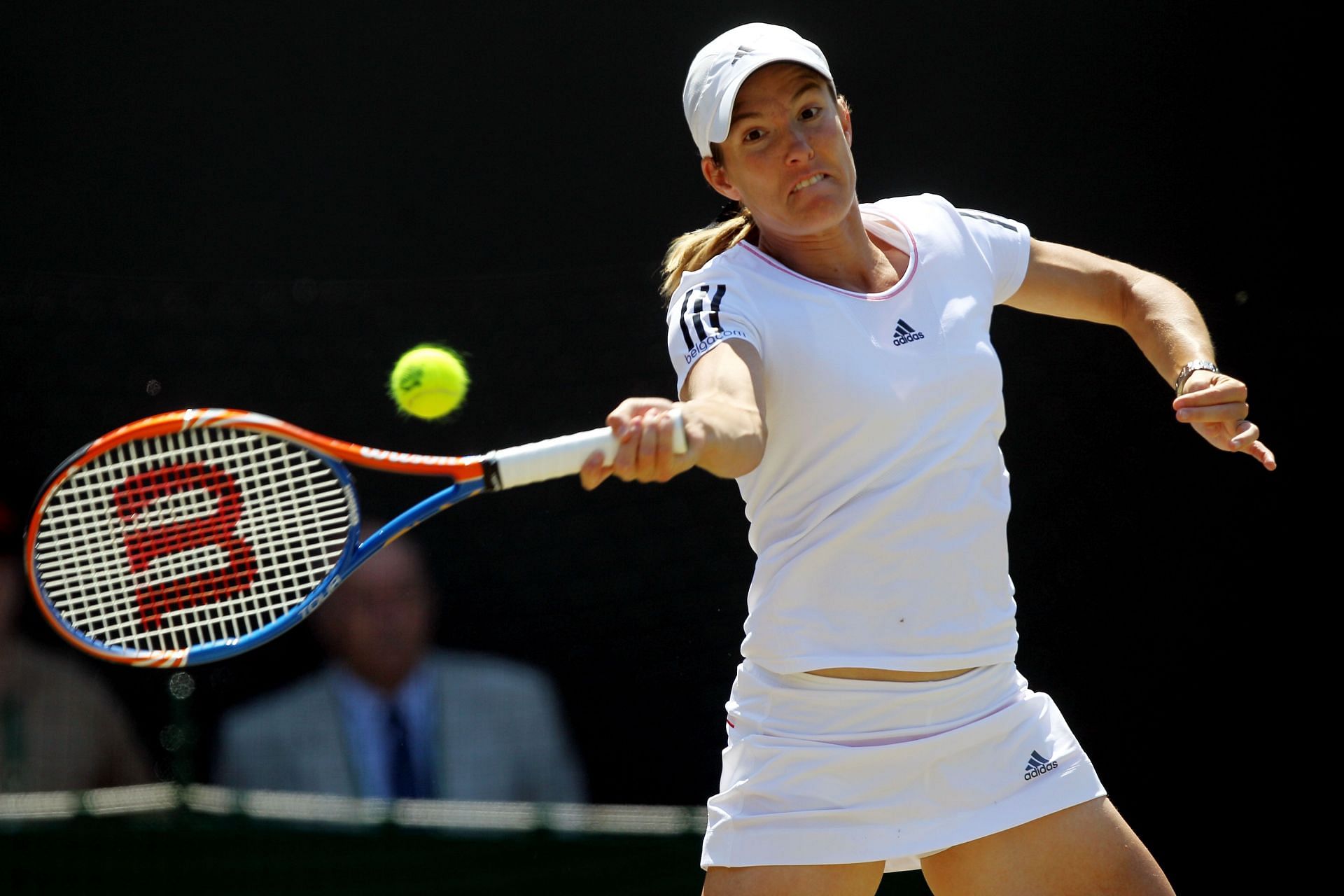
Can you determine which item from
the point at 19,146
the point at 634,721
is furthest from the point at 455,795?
the point at 19,146

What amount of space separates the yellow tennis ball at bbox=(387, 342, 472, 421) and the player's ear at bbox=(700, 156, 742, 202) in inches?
47.6

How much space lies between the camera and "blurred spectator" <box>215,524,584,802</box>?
124 inches

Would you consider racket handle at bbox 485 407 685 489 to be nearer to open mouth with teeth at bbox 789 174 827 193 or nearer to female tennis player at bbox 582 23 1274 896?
female tennis player at bbox 582 23 1274 896

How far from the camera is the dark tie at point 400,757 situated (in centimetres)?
314

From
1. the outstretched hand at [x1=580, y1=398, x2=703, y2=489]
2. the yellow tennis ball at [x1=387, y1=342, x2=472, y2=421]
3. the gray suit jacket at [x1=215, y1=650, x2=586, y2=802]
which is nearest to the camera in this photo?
the outstretched hand at [x1=580, y1=398, x2=703, y2=489]

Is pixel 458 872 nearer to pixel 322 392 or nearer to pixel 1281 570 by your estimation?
pixel 322 392

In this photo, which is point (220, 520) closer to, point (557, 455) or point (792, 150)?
point (557, 455)

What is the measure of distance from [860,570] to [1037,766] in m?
0.36

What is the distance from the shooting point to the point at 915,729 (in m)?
2.00

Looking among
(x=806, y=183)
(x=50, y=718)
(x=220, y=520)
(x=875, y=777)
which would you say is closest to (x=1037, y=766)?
(x=875, y=777)

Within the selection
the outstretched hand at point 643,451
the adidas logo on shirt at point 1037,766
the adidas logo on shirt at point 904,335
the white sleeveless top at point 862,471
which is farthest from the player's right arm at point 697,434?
the adidas logo on shirt at point 1037,766

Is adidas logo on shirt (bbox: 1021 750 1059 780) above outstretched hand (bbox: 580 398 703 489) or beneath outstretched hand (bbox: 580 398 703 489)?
beneath

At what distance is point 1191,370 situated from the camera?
84.7 inches

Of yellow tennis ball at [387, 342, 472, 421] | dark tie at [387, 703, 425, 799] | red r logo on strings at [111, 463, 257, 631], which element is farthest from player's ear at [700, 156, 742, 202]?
dark tie at [387, 703, 425, 799]
